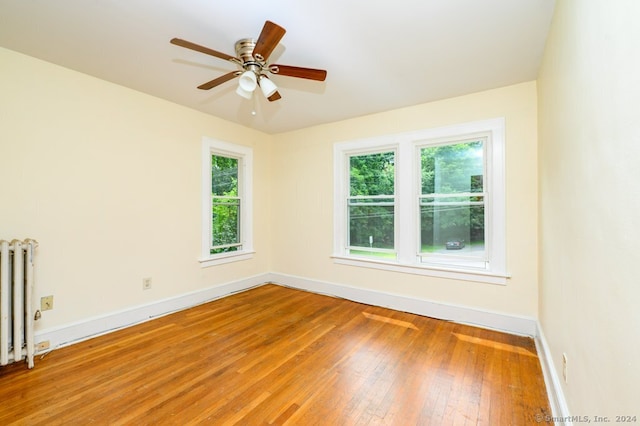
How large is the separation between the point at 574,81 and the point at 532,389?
6.43ft

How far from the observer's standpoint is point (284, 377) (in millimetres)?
2078

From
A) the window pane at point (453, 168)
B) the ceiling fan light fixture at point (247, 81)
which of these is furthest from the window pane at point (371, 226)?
the ceiling fan light fixture at point (247, 81)

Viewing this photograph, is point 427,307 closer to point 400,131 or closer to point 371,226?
point 371,226

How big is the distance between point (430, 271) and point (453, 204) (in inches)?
32.7

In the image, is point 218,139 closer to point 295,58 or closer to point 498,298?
point 295,58

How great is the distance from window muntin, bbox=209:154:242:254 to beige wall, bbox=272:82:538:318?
0.68 meters

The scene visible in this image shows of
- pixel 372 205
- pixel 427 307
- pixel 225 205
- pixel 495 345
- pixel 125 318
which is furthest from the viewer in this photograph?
pixel 225 205

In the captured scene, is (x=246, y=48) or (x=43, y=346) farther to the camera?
(x=43, y=346)

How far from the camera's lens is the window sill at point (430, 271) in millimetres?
2901

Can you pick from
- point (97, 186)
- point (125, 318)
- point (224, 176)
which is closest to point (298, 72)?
point (97, 186)

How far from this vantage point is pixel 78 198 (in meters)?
2.63

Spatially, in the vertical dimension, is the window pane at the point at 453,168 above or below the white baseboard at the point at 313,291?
above

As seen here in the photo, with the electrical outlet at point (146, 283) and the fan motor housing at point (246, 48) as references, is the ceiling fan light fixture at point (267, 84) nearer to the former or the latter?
the fan motor housing at point (246, 48)

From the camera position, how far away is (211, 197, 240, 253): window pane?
3934mm
